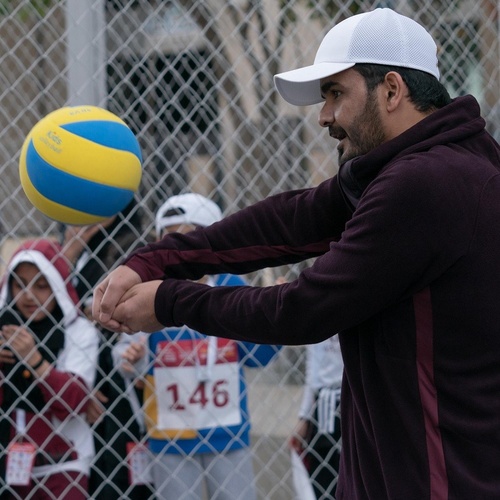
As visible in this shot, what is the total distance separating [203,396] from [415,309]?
2.06 metres

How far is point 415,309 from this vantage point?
194cm

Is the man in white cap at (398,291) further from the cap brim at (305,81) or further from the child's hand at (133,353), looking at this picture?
the child's hand at (133,353)

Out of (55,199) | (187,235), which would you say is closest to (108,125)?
(55,199)

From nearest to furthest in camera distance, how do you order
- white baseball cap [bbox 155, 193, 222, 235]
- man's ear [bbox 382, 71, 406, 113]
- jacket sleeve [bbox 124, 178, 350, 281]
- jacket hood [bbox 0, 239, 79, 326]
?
1. man's ear [bbox 382, 71, 406, 113]
2. jacket sleeve [bbox 124, 178, 350, 281]
3. jacket hood [bbox 0, 239, 79, 326]
4. white baseball cap [bbox 155, 193, 222, 235]

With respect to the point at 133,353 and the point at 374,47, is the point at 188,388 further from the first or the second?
the point at 374,47

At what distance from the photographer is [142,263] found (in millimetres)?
2260

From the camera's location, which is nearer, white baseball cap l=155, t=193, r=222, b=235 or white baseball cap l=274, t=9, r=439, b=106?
white baseball cap l=274, t=9, r=439, b=106

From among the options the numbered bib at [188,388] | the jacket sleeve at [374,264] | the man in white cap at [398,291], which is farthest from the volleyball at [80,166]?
the numbered bib at [188,388]

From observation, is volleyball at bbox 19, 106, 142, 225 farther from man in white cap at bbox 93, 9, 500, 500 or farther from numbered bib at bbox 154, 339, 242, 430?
numbered bib at bbox 154, 339, 242, 430

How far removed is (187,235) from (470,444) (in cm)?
84

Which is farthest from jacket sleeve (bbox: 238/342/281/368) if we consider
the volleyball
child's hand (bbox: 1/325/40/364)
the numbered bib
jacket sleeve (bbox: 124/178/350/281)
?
jacket sleeve (bbox: 124/178/350/281)

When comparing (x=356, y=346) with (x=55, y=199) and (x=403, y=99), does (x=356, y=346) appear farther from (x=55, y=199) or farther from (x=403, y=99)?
(x=55, y=199)

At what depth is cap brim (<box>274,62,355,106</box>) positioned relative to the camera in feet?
6.77

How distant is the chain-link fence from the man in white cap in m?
1.61
